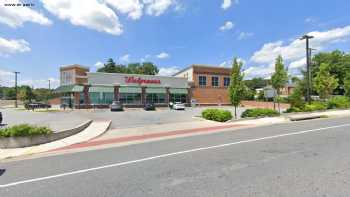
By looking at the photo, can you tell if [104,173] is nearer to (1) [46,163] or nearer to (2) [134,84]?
(1) [46,163]

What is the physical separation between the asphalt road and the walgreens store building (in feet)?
114

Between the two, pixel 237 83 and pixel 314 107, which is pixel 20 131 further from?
pixel 314 107

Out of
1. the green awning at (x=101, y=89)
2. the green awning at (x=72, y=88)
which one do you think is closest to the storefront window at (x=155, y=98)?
the green awning at (x=101, y=89)

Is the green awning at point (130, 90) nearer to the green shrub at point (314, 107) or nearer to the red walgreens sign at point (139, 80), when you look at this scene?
the red walgreens sign at point (139, 80)

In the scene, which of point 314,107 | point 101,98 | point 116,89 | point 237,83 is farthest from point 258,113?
point 101,98

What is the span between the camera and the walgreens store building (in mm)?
41031

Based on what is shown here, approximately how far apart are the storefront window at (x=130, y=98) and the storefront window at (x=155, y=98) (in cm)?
184

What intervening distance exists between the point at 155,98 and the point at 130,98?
5120 millimetres

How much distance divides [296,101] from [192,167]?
22.0m

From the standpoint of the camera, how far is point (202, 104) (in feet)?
167

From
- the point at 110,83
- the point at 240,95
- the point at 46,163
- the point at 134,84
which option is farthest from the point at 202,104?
the point at 46,163

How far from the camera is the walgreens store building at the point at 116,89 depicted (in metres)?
41.0

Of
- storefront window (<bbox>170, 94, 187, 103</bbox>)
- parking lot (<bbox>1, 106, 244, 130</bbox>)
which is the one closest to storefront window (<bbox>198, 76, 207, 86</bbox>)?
storefront window (<bbox>170, 94, 187, 103</bbox>)

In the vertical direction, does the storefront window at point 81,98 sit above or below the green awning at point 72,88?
below
